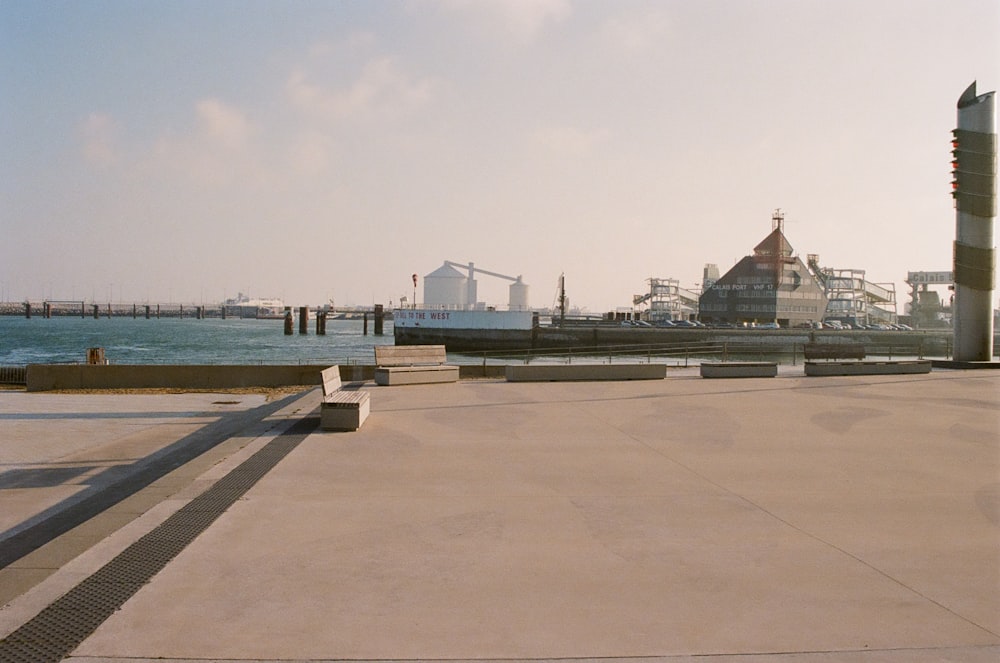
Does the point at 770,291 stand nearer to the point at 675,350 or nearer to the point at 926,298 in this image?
the point at 926,298

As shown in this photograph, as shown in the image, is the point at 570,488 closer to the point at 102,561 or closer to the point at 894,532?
the point at 894,532

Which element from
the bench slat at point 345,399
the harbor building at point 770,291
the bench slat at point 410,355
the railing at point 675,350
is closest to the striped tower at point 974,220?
the railing at point 675,350

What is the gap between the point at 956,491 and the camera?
23.6 ft

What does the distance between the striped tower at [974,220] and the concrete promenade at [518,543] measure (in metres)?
13.5

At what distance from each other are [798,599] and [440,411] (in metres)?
8.41

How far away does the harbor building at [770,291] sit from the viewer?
94000 mm

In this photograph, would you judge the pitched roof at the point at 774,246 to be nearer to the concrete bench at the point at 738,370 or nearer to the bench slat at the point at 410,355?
the concrete bench at the point at 738,370

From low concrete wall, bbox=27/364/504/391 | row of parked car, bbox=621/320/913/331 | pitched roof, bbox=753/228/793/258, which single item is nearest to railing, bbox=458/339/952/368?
low concrete wall, bbox=27/364/504/391

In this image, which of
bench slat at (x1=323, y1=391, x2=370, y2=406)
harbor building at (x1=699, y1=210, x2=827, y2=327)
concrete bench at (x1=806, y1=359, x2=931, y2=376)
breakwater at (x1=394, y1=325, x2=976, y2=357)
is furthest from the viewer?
harbor building at (x1=699, y1=210, x2=827, y2=327)

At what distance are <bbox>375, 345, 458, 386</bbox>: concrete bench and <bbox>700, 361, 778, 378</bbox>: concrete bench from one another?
245 inches

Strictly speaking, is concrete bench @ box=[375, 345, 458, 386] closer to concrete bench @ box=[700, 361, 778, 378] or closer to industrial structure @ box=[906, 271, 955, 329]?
concrete bench @ box=[700, 361, 778, 378]

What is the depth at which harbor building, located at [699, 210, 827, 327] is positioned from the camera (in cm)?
9400

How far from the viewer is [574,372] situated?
17.8m

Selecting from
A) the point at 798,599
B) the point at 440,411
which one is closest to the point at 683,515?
the point at 798,599
